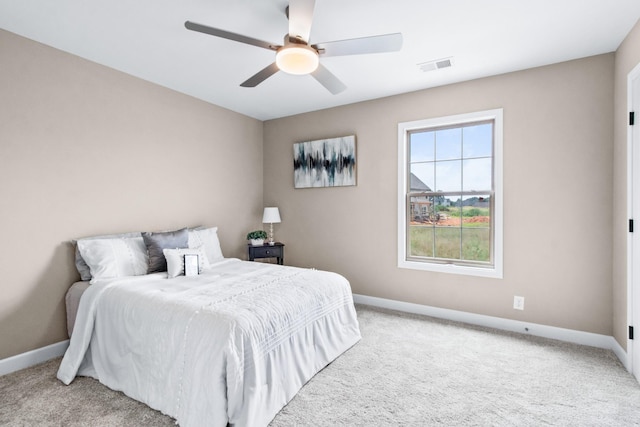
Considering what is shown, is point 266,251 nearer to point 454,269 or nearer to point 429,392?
point 454,269

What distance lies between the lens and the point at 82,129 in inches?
112

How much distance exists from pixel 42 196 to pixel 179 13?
188 cm

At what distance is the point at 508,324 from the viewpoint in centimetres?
321

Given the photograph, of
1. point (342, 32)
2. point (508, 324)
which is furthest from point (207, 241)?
point (508, 324)

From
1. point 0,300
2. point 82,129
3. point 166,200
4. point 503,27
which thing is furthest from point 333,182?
point 0,300

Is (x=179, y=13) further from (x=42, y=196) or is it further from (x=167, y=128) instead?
(x=42, y=196)

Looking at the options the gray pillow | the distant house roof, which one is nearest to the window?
the distant house roof

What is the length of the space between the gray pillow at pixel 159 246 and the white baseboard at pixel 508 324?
2298 mm

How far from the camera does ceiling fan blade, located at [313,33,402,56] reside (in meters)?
1.97

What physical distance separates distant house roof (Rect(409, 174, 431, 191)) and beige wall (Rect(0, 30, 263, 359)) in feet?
8.59

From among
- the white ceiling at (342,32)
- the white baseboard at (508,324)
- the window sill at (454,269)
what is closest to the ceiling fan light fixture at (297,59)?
the white ceiling at (342,32)

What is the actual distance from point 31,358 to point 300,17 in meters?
3.30

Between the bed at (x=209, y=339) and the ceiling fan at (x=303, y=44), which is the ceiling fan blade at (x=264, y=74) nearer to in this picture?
the ceiling fan at (x=303, y=44)

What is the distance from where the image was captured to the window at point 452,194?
3338mm
